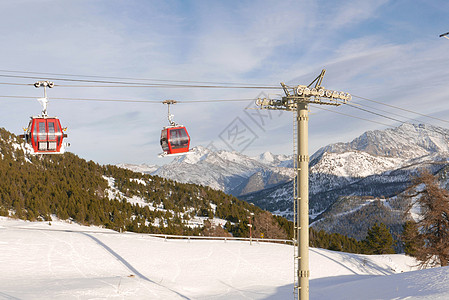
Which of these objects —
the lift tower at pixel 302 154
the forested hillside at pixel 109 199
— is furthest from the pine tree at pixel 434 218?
the forested hillside at pixel 109 199

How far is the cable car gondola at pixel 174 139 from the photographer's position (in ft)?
90.9

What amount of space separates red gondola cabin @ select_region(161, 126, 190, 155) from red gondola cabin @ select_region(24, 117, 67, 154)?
6.57 meters

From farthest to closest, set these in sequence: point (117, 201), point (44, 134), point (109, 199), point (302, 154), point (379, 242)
→ point (109, 199) < point (117, 201) < point (379, 242) < point (44, 134) < point (302, 154)

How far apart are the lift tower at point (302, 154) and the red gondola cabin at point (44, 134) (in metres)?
12.8

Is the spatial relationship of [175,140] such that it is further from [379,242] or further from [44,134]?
[379,242]

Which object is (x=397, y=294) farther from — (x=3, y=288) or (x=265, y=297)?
(x=3, y=288)

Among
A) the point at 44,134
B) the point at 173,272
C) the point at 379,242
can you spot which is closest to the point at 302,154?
the point at 44,134

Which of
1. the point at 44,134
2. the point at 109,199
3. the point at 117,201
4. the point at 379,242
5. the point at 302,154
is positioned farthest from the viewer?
the point at 109,199

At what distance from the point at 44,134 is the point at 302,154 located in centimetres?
1555

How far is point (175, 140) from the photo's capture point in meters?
27.9

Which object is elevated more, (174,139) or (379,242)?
(174,139)

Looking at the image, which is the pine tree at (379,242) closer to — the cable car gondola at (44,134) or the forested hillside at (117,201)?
the forested hillside at (117,201)

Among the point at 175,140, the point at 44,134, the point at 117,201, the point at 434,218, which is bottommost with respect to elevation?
the point at 434,218

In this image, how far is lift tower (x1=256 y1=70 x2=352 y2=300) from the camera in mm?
20516
